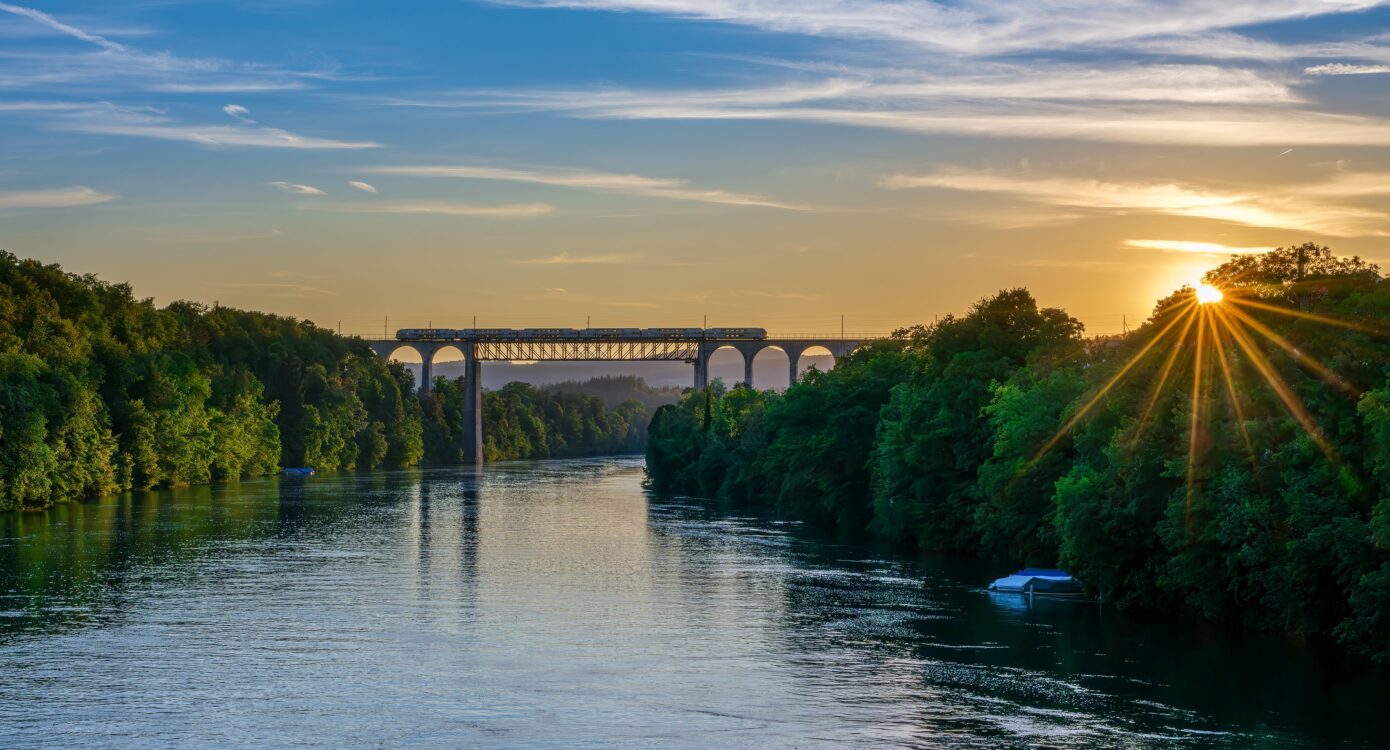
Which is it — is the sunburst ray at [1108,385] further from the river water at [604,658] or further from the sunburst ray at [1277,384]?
the river water at [604,658]

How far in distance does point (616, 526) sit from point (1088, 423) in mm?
35698

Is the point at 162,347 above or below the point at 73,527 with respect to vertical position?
above

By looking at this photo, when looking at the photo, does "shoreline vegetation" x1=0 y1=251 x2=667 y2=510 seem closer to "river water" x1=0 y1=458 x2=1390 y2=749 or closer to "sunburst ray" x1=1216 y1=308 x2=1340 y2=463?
"river water" x1=0 y1=458 x2=1390 y2=749

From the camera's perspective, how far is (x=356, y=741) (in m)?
31.4

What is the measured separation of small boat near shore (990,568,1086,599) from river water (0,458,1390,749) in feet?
4.00

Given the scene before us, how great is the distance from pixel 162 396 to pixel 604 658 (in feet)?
285

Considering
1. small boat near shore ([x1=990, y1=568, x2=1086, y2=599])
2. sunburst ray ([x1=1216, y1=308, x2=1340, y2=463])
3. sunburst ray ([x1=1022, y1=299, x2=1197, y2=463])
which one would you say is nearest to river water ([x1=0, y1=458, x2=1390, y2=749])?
small boat near shore ([x1=990, y1=568, x2=1086, y2=599])

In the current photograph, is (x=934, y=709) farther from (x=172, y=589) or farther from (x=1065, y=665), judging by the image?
(x=172, y=589)

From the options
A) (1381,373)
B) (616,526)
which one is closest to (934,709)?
(1381,373)

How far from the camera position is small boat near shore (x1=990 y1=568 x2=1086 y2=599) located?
52156mm

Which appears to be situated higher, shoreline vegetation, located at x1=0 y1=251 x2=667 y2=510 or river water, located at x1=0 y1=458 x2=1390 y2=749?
shoreline vegetation, located at x1=0 y1=251 x2=667 y2=510

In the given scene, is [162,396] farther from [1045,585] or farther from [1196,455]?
[1196,455]

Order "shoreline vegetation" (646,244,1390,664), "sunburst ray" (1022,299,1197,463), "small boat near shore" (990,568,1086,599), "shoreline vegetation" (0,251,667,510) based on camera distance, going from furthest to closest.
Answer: "shoreline vegetation" (0,251,667,510), "small boat near shore" (990,568,1086,599), "sunburst ray" (1022,299,1197,463), "shoreline vegetation" (646,244,1390,664)

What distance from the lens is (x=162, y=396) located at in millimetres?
118625
